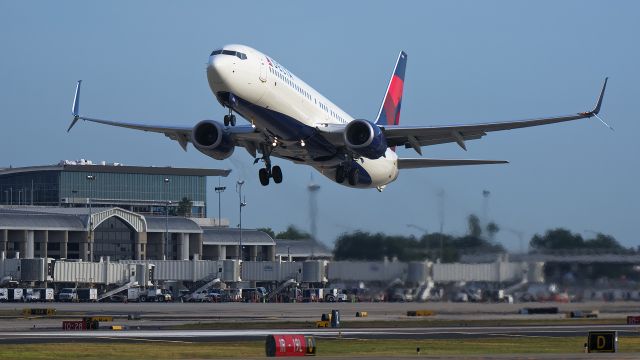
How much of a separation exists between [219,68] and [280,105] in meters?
4.45

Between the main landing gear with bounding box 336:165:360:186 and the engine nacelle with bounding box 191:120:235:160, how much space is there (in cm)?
598

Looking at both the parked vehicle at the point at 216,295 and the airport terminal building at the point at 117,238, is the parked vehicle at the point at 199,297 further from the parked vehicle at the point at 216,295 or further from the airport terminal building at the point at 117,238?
the airport terminal building at the point at 117,238

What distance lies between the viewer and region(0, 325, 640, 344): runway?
57031 millimetres

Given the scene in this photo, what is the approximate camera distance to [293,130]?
197ft

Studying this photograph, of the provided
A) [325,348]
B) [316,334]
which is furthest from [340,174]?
[325,348]

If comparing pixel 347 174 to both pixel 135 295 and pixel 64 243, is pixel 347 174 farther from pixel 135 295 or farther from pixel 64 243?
pixel 64 243

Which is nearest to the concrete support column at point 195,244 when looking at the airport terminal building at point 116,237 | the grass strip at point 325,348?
the airport terminal building at point 116,237

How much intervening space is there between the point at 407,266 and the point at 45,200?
13509cm

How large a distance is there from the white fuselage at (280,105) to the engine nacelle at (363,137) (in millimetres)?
1243

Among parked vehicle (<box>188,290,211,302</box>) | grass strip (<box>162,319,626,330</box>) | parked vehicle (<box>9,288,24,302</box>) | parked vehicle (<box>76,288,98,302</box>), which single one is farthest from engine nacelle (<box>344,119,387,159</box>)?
parked vehicle (<box>76,288,98,302</box>)

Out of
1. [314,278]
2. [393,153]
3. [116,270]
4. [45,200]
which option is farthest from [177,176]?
[393,153]

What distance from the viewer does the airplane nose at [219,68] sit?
55.6 metres

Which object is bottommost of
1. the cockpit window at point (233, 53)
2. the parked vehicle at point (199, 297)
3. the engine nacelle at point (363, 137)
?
the parked vehicle at point (199, 297)

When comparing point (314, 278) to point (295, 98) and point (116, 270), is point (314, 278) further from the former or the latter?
point (116, 270)
